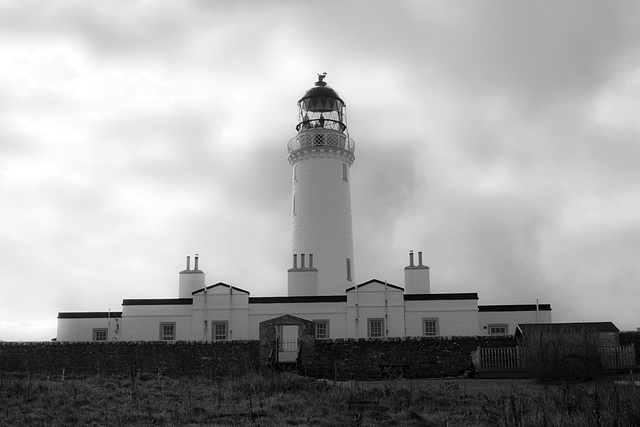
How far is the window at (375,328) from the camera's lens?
35.9 meters

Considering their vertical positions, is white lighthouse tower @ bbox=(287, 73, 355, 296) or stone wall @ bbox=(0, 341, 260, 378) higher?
white lighthouse tower @ bbox=(287, 73, 355, 296)

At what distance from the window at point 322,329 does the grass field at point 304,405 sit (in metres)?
13.6

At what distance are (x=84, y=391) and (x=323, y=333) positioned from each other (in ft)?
54.6

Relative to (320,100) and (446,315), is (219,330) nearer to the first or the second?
(446,315)

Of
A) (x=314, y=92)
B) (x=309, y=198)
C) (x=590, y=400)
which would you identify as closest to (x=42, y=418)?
(x=590, y=400)

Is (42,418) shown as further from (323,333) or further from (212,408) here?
(323,333)

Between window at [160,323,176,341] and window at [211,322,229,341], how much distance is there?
5.73ft

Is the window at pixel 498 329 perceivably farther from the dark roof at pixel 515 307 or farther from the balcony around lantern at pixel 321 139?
the balcony around lantern at pixel 321 139

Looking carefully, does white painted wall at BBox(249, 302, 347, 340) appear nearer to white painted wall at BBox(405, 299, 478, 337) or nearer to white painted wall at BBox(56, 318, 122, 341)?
white painted wall at BBox(405, 299, 478, 337)

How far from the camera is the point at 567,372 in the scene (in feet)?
77.7

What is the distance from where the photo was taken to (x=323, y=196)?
41531mm

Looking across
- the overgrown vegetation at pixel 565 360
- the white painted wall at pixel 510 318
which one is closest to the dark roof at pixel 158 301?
the white painted wall at pixel 510 318

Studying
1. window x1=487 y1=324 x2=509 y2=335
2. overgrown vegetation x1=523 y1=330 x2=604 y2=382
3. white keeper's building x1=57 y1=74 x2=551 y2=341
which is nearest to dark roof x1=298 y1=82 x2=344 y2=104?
white keeper's building x1=57 y1=74 x2=551 y2=341

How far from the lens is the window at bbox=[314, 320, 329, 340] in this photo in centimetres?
3594
